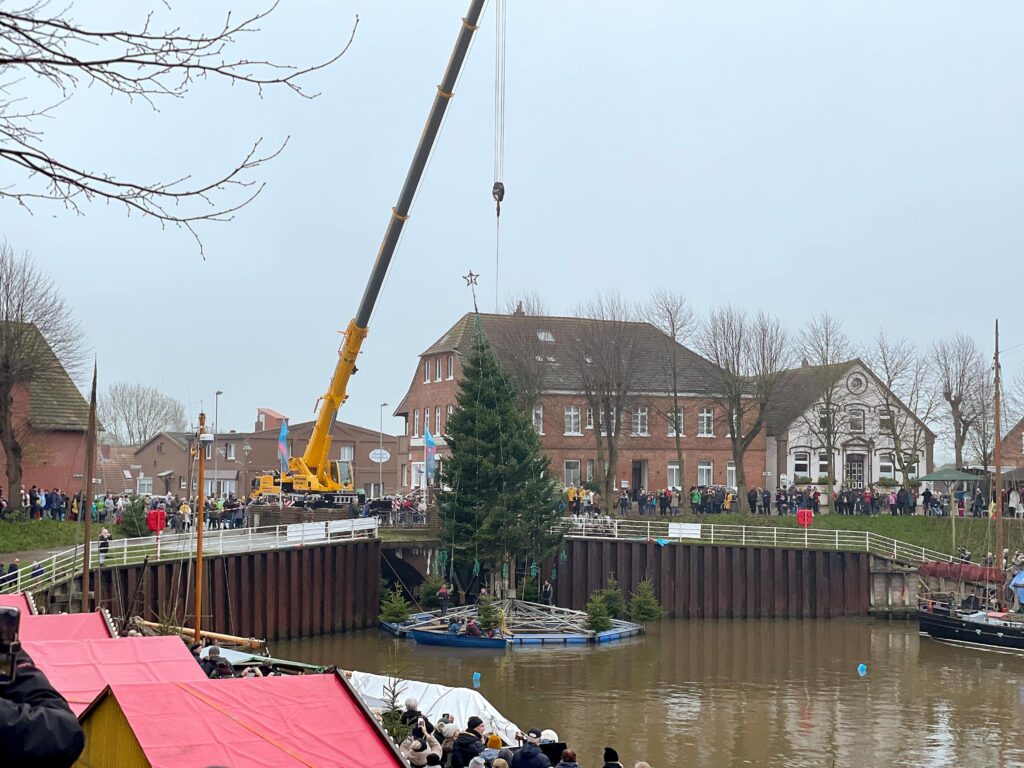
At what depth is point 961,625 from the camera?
42438 mm

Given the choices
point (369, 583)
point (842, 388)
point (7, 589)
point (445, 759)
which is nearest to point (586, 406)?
point (842, 388)

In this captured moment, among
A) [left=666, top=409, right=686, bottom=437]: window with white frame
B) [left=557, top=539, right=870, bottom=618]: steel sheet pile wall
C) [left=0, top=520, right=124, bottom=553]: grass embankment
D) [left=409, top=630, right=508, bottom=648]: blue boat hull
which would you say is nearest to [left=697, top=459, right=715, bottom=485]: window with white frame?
[left=666, top=409, right=686, bottom=437]: window with white frame

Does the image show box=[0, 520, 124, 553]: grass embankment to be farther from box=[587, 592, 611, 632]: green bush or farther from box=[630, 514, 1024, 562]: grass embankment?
box=[630, 514, 1024, 562]: grass embankment

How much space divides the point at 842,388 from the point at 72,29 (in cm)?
6310

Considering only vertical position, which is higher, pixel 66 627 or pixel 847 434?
pixel 847 434

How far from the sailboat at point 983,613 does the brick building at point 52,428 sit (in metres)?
34.1

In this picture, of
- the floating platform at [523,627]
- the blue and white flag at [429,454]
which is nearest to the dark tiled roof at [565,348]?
the blue and white flag at [429,454]

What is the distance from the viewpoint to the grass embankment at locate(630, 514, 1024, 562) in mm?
53281

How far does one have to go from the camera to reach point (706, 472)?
219 ft

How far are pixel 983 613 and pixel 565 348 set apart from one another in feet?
83.5

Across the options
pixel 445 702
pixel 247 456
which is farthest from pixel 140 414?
pixel 445 702

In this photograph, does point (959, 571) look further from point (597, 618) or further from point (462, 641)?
point (462, 641)

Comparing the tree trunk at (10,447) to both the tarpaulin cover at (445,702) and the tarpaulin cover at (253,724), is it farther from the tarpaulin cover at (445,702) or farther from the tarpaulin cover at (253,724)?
the tarpaulin cover at (253,724)

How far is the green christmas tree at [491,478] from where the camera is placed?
43594mm
